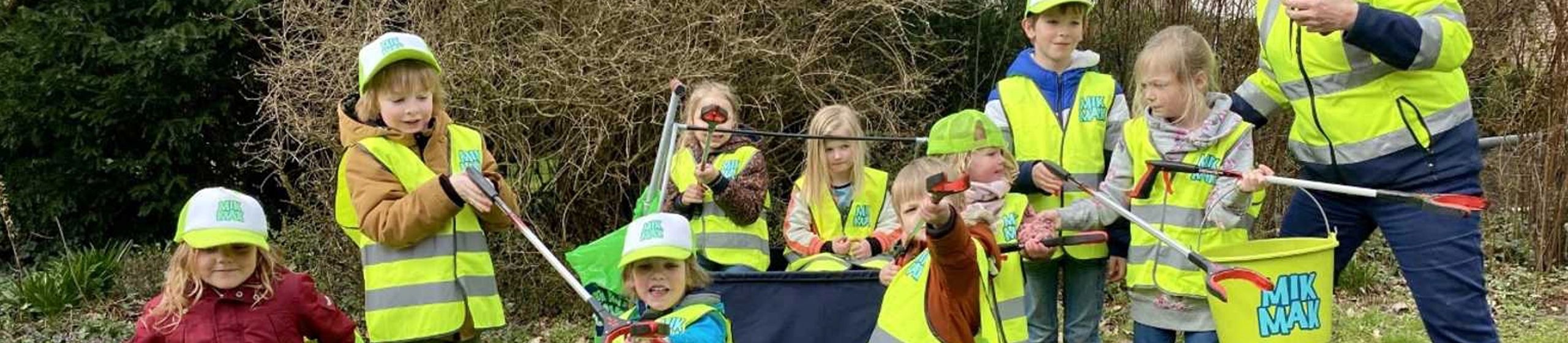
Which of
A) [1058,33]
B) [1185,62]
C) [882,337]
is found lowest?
[882,337]

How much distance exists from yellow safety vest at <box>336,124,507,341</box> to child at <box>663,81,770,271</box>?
1065mm

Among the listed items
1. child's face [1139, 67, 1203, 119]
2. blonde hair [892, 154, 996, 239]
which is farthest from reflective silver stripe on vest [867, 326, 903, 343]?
child's face [1139, 67, 1203, 119]

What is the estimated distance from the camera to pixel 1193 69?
4.54 metres

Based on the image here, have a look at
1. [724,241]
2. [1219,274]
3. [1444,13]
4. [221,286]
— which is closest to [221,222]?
[221,286]

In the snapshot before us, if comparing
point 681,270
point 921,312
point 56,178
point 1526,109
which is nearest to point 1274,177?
point 921,312

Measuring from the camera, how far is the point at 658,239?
13.0ft

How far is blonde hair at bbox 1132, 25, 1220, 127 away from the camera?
452cm

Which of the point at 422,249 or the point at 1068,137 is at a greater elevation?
the point at 1068,137

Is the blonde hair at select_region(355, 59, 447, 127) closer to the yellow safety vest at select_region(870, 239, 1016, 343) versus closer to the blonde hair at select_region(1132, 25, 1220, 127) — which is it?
the yellow safety vest at select_region(870, 239, 1016, 343)

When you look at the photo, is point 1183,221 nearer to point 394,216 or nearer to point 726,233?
point 726,233

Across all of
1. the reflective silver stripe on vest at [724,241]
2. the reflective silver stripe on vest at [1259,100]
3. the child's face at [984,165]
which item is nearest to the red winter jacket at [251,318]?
the reflective silver stripe on vest at [724,241]

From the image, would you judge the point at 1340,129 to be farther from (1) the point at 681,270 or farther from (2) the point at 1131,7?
(2) the point at 1131,7

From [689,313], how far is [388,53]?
119 centimetres

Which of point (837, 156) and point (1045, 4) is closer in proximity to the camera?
point (1045, 4)
